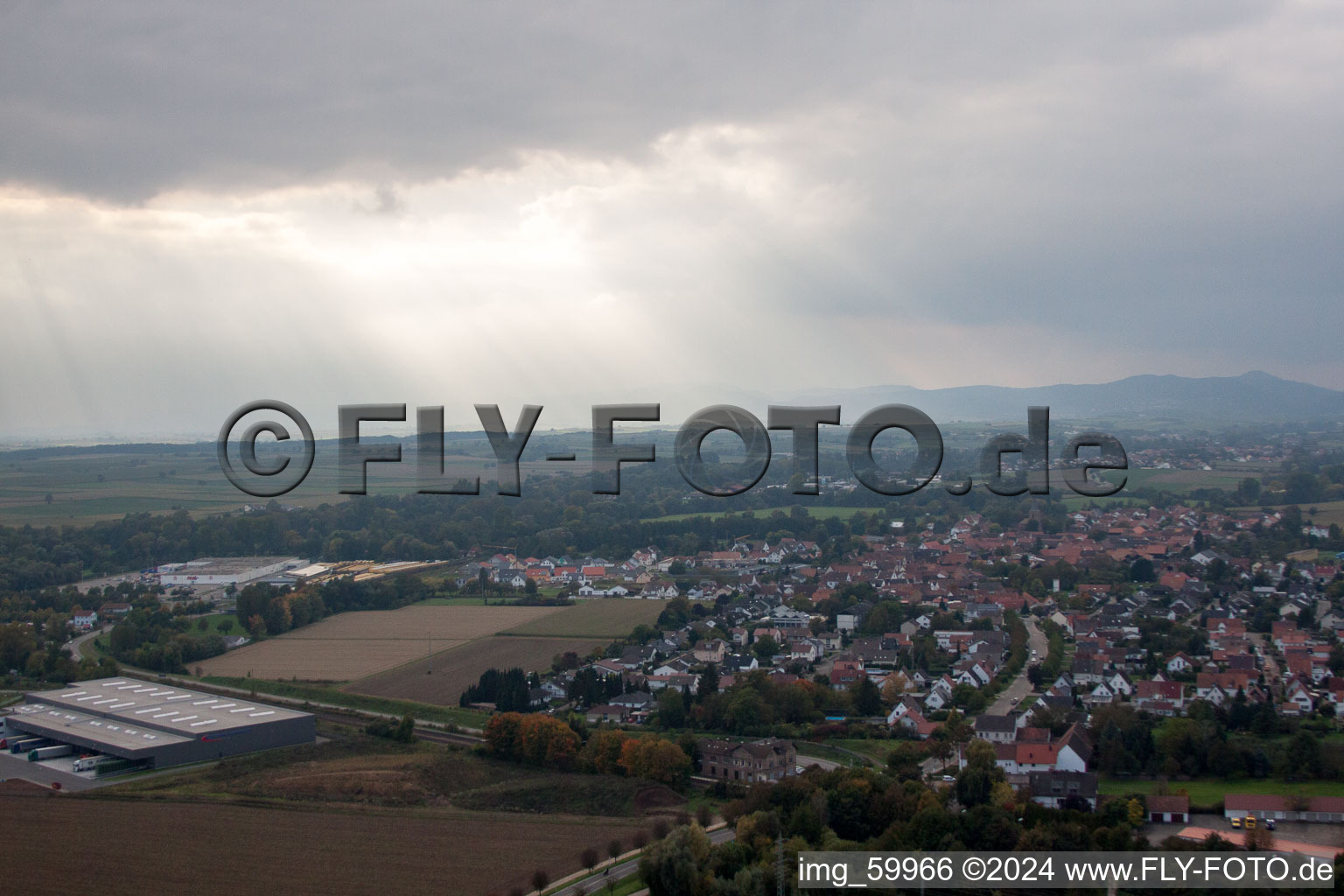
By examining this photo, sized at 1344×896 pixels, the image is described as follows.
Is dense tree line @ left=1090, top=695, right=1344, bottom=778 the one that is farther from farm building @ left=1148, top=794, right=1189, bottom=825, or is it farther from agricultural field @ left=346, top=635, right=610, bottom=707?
agricultural field @ left=346, top=635, right=610, bottom=707

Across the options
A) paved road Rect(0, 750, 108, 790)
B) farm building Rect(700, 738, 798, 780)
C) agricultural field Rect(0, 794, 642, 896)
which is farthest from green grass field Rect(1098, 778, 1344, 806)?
paved road Rect(0, 750, 108, 790)

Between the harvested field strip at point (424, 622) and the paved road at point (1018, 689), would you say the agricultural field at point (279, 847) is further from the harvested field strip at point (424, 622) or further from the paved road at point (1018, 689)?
the harvested field strip at point (424, 622)

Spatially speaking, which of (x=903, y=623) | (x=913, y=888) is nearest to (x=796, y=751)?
(x=913, y=888)

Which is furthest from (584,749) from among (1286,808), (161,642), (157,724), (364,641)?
(161,642)

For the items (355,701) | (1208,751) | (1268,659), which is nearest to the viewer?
(1208,751)

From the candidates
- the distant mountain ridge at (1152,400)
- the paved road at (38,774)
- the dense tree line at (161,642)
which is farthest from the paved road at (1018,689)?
the distant mountain ridge at (1152,400)

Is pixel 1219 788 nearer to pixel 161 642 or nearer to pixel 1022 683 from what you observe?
pixel 1022 683
